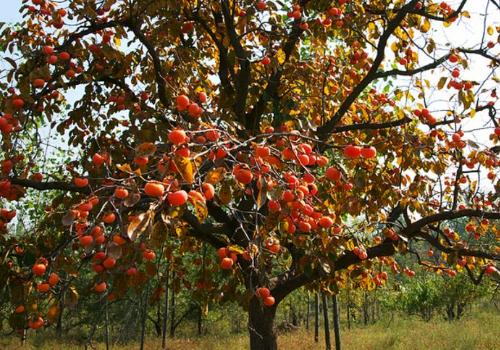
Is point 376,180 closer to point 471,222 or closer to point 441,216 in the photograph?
point 441,216

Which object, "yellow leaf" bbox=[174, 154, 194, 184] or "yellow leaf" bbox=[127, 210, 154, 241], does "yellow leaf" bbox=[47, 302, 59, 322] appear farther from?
"yellow leaf" bbox=[174, 154, 194, 184]

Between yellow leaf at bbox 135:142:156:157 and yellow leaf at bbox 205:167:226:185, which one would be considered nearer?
yellow leaf at bbox 135:142:156:157

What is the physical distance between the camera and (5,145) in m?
2.69

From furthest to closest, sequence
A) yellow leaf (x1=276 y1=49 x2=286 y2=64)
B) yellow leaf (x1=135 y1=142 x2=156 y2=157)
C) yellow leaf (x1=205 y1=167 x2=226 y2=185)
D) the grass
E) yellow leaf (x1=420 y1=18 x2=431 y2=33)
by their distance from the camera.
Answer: the grass
yellow leaf (x1=276 y1=49 x2=286 y2=64)
yellow leaf (x1=420 y1=18 x2=431 y2=33)
yellow leaf (x1=205 y1=167 x2=226 y2=185)
yellow leaf (x1=135 y1=142 x2=156 y2=157)

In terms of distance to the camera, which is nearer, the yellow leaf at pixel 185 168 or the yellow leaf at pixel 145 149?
the yellow leaf at pixel 185 168

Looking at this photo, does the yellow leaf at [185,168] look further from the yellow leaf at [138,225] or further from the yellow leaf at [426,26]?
the yellow leaf at [426,26]

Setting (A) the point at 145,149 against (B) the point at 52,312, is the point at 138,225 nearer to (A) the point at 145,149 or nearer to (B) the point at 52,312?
(A) the point at 145,149

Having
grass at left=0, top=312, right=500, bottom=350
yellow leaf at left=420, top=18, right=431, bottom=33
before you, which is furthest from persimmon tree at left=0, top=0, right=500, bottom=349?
grass at left=0, top=312, right=500, bottom=350

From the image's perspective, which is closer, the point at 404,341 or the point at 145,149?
the point at 145,149

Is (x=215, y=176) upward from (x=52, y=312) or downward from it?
upward

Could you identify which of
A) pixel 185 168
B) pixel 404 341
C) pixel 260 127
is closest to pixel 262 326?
pixel 260 127

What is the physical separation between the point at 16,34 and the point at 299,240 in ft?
11.8

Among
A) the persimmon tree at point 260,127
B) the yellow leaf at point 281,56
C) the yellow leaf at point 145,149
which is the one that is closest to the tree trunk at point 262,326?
the persimmon tree at point 260,127

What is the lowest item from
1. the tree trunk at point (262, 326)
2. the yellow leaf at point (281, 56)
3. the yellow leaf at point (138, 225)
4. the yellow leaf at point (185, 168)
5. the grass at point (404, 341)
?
the grass at point (404, 341)
